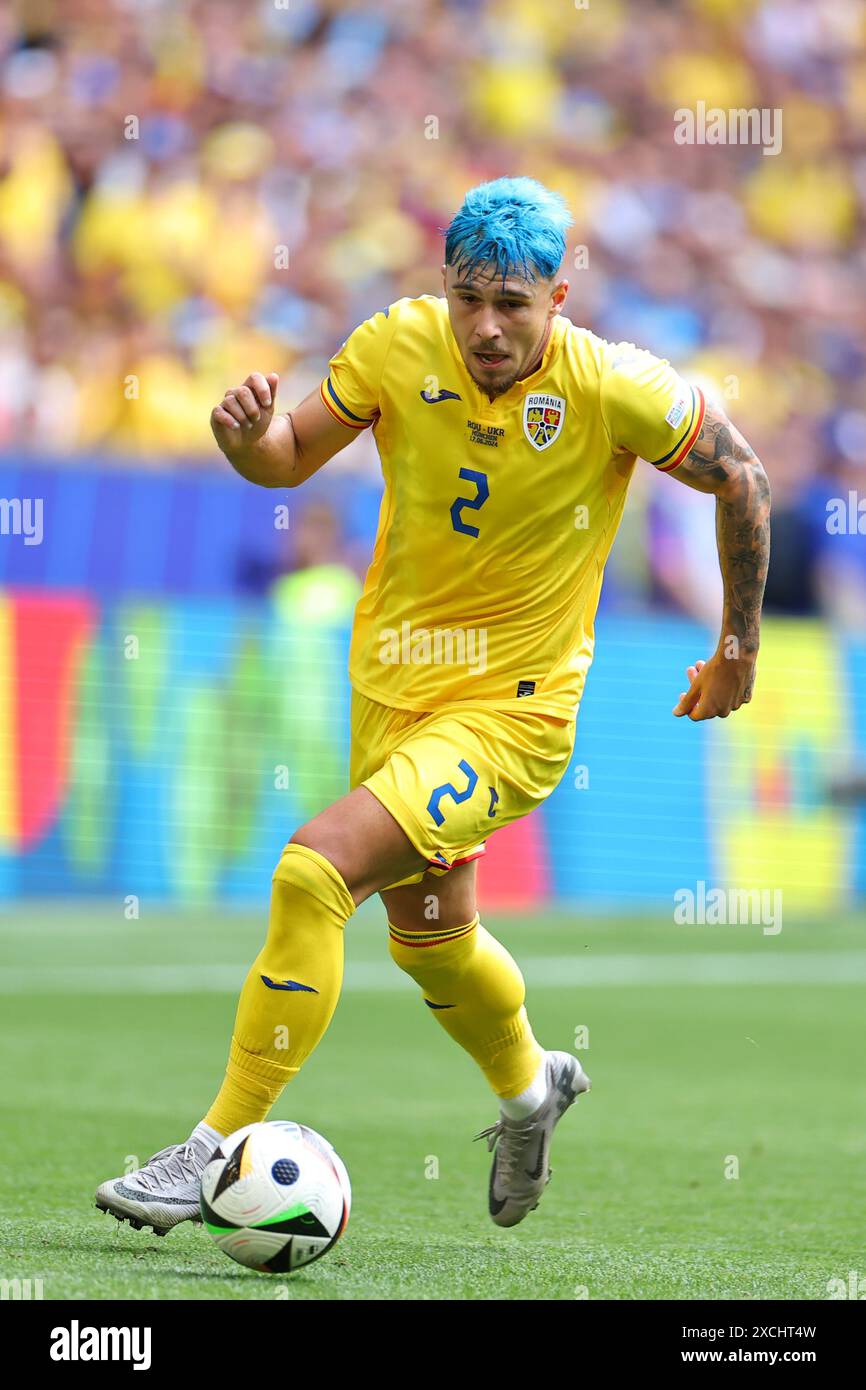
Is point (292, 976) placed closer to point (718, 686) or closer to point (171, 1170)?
point (171, 1170)

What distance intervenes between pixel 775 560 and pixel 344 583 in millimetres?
3184

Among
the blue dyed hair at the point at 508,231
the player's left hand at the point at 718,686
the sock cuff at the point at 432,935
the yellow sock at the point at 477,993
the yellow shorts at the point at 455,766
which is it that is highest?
the blue dyed hair at the point at 508,231

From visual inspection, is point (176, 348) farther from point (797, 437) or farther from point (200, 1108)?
point (200, 1108)

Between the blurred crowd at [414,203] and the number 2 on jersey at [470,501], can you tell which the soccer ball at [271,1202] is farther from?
the blurred crowd at [414,203]

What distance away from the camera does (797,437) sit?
16422 mm

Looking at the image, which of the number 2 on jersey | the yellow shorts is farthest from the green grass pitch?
the number 2 on jersey

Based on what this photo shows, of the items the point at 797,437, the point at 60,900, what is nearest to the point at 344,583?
the point at 60,900

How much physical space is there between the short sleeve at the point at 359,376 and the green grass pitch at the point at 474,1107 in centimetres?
202

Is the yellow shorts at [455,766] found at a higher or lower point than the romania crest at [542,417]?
lower

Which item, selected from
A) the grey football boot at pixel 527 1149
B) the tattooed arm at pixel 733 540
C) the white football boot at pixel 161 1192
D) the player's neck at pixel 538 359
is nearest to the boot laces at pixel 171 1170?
the white football boot at pixel 161 1192

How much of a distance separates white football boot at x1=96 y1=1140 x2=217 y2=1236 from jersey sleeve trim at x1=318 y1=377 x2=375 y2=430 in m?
1.79

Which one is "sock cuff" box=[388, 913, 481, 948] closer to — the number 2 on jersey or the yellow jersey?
the yellow jersey

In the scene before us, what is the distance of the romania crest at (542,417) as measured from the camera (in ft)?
16.5

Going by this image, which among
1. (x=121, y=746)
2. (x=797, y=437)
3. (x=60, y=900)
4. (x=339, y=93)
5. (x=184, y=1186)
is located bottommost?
(x=184, y=1186)
